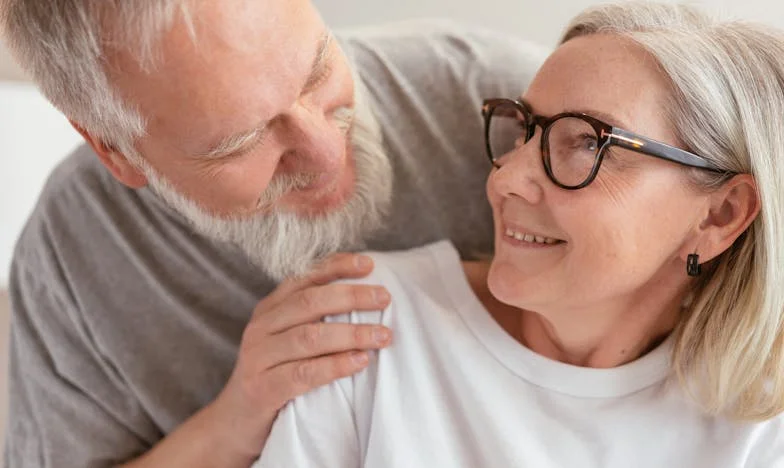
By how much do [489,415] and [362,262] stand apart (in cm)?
31

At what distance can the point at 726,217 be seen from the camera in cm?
118

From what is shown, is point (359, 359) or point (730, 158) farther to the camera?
point (359, 359)

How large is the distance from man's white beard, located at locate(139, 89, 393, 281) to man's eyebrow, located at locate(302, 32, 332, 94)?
105 mm

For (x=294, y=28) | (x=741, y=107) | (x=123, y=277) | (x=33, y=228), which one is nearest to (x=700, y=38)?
(x=741, y=107)

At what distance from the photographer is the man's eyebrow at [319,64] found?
1202mm

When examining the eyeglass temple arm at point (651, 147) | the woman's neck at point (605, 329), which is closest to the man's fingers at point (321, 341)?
the woman's neck at point (605, 329)

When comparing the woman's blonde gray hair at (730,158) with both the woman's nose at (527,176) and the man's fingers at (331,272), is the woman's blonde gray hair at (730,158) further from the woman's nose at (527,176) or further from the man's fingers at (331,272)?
the man's fingers at (331,272)

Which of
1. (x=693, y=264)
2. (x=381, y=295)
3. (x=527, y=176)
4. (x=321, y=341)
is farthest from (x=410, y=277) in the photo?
(x=693, y=264)

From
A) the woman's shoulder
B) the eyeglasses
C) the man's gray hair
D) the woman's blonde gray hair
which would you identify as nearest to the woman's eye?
the eyeglasses

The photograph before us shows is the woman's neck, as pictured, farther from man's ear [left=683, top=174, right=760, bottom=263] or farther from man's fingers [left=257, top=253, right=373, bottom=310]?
man's fingers [left=257, top=253, right=373, bottom=310]

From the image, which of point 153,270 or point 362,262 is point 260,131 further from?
point 153,270

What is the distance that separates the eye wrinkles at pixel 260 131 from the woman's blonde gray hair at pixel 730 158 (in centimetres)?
38

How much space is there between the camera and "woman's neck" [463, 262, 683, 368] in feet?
4.16

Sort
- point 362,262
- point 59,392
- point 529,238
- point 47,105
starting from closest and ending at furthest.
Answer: point 529,238, point 362,262, point 59,392, point 47,105
